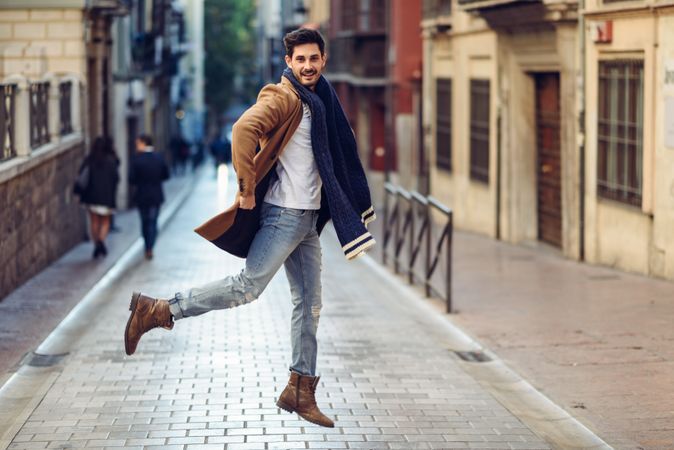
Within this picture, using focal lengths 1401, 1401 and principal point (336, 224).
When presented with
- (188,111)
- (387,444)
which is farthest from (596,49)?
(188,111)

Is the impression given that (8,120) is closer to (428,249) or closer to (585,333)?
(428,249)

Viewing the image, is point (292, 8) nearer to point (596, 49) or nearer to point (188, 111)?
point (188, 111)

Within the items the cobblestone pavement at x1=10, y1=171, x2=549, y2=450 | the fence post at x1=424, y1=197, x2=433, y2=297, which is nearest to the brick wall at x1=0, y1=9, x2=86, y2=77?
the fence post at x1=424, y1=197, x2=433, y2=297

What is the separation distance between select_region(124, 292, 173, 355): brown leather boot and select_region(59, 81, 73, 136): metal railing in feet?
42.7

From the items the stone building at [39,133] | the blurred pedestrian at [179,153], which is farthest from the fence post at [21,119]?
the blurred pedestrian at [179,153]

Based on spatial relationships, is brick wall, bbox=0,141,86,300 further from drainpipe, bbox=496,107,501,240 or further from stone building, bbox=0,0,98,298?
drainpipe, bbox=496,107,501,240

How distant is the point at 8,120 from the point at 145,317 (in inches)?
321

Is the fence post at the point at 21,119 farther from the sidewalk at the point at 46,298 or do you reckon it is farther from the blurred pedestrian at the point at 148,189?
the blurred pedestrian at the point at 148,189

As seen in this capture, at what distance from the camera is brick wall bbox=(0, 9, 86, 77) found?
22.7 meters

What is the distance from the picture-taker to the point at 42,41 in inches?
918

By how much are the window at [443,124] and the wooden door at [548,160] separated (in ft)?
16.4

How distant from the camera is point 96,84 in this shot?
26438 millimetres

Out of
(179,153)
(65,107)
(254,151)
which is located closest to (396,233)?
(65,107)

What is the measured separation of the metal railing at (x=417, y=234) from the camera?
1283cm
